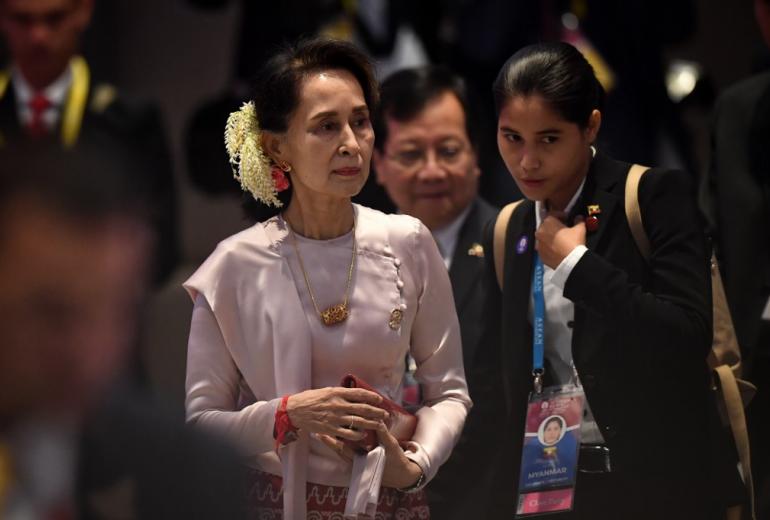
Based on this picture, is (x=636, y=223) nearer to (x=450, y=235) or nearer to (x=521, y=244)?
(x=521, y=244)

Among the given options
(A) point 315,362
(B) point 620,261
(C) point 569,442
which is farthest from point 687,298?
(A) point 315,362

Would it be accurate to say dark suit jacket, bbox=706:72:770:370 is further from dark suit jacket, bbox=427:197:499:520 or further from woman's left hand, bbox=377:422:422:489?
woman's left hand, bbox=377:422:422:489

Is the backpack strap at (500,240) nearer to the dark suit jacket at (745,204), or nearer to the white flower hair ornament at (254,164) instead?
the white flower hair ornament at (254,164)

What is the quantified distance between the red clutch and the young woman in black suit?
35 cm

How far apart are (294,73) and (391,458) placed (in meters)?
0.90

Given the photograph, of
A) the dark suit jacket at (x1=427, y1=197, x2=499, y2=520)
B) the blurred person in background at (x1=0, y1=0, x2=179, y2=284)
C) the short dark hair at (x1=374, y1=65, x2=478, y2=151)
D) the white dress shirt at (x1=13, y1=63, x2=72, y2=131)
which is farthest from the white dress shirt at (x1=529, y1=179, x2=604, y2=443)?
the white dress shirt at (x1=13, y1=63, x2=72, y2=131)

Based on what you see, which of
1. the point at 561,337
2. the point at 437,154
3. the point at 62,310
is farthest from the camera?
the point at 437,154

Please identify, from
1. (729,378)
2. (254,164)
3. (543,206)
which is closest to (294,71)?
(254,164)

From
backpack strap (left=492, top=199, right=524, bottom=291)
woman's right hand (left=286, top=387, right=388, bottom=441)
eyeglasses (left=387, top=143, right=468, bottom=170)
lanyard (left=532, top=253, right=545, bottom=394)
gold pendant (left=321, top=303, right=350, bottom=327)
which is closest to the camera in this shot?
woman's right hand (left=286, top=387, right=388, bottom=441)

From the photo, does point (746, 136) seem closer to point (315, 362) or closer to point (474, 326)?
A: point (474, 326)

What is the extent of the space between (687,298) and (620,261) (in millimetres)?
183

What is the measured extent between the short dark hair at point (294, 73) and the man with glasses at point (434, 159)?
32.5 inches

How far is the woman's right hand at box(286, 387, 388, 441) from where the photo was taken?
2975 millimetres

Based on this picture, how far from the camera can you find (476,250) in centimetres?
388
